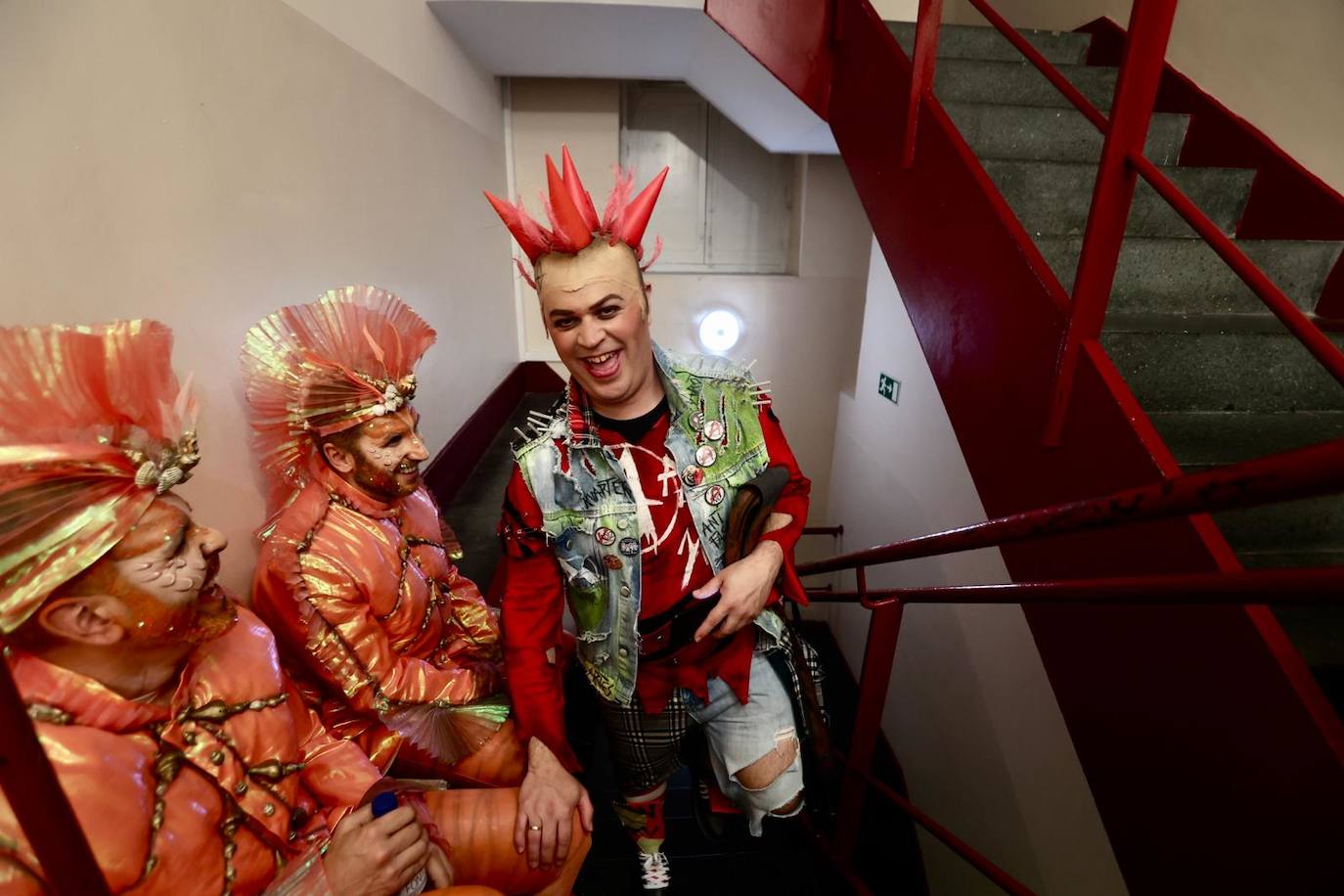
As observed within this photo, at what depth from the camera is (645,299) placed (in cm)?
120

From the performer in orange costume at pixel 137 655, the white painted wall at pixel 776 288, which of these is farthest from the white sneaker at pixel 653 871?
the white painted wall at pixel 776 288

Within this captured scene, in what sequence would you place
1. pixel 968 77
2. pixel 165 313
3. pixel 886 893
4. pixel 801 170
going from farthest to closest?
pixel 801 170, pixel 886 893, pixel 968 77, pixel 165 313

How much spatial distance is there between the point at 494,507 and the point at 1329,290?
311 cm

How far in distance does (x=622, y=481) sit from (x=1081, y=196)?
1918 mm

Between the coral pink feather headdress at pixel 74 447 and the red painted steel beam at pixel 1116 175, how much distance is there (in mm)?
1596

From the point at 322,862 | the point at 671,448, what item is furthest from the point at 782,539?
the point at 322,862

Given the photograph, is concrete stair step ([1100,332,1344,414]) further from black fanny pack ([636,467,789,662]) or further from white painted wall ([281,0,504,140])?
white painted wall ([281,0,504,140])

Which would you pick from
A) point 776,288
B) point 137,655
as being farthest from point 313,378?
point 776,288

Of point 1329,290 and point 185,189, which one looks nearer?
point 185,189

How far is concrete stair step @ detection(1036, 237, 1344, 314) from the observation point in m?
1.80

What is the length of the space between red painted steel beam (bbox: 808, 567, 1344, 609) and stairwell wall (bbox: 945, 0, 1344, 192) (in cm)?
264

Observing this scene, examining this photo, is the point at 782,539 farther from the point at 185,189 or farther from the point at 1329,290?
the point at 1329,290

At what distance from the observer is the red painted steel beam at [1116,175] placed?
102 centimetres

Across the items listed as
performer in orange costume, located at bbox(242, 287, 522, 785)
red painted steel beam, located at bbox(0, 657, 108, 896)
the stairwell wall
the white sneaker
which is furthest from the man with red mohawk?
the stairwell wall
